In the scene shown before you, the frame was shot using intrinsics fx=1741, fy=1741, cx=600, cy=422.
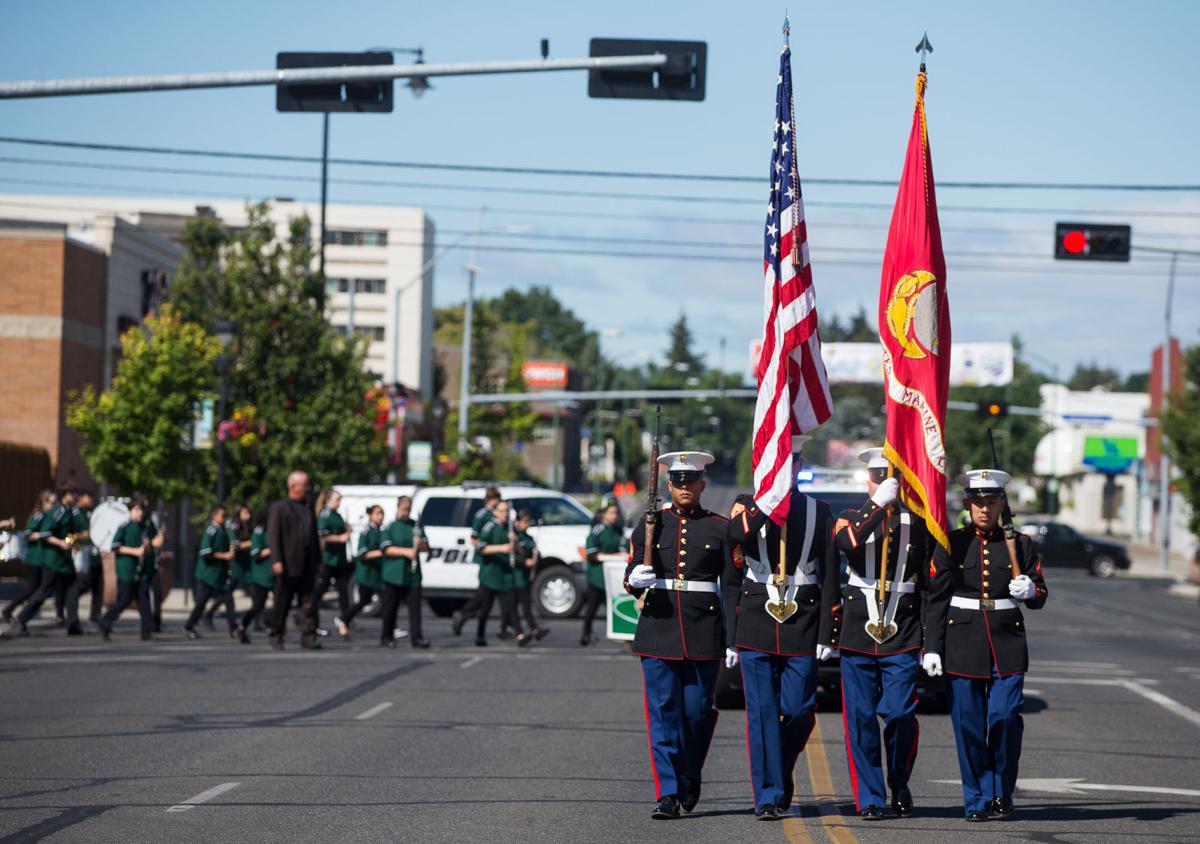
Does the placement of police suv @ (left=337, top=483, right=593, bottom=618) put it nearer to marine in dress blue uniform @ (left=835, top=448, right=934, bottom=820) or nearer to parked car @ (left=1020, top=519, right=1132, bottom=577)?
marine in dress blue uniform @ (left=835, top=448, right=934, bottom=820)

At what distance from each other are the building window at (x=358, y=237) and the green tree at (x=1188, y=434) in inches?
2313

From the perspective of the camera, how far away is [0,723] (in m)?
13.9

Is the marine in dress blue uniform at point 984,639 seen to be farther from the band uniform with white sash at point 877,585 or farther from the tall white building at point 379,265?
the tall white building at point 379,265

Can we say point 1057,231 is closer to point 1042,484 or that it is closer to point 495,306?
point 1042,484

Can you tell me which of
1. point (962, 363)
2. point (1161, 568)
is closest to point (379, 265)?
point (962, 363)

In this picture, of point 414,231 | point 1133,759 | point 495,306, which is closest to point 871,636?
point 1133,759

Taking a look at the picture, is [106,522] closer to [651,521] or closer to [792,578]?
[651,521]

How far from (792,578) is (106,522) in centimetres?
1612

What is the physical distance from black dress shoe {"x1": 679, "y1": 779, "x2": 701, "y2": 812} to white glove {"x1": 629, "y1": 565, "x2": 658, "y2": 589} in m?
1.16

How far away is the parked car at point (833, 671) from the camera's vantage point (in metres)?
15.8

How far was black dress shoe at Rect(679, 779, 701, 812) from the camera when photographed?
9.98 meters

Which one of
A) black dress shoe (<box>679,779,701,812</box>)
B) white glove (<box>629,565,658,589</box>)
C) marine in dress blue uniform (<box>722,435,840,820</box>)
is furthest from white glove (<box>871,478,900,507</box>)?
black dress shoe (<box>679,779,701,812</box>)

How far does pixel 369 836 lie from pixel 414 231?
90074mm

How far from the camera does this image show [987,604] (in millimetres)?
10148
